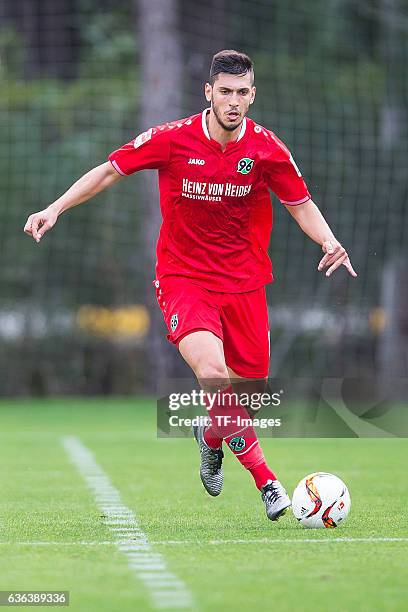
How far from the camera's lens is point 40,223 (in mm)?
6977

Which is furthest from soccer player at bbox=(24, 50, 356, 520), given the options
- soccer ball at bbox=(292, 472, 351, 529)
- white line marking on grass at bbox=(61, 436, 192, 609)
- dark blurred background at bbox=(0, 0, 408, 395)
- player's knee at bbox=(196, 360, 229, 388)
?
dark blurred background at bbox=(0, 0, 408, 395)

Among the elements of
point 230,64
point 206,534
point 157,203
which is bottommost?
point 206,534

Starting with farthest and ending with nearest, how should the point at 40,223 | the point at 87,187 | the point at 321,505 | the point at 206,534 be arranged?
the point at 87,187 → the point at 40,223 → the point at 321,505 → the point at 206,534

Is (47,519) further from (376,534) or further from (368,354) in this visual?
(368,354)

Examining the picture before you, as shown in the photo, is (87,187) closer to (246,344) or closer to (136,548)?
(246,344)

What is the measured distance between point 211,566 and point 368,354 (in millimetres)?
14631

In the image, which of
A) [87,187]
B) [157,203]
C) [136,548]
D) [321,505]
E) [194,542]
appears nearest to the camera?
[136,548]

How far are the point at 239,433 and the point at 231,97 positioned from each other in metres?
1.77

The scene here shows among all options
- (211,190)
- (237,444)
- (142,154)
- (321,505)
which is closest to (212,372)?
(237,444)

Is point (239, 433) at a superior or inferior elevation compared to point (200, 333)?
inferior

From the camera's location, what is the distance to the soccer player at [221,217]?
23.4 ft

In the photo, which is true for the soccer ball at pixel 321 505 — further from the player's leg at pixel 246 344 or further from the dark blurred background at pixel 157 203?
the dark blurred background at pixel 157 203

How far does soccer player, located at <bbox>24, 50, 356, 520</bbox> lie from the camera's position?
23.4 ft

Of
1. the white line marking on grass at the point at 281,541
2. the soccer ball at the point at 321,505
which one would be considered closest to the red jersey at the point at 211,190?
the soccer ball at the point at 321,505
